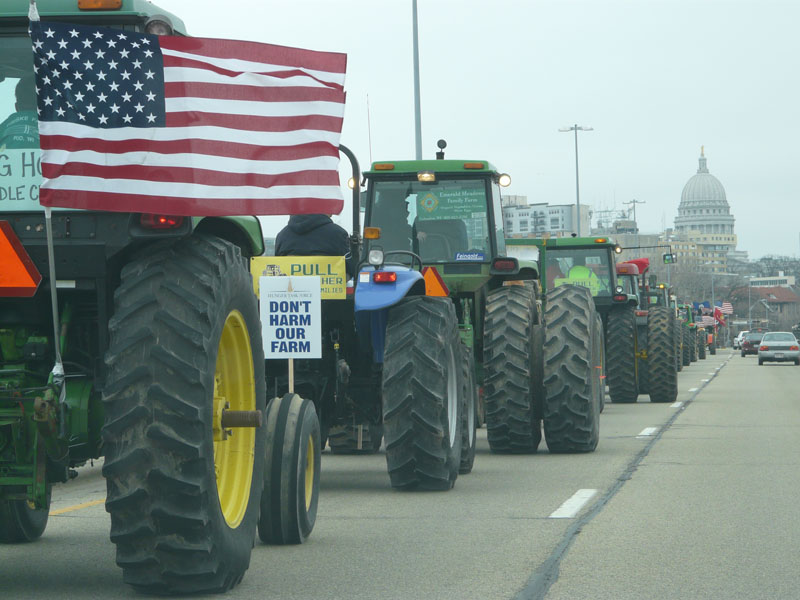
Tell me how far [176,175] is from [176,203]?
120 mm

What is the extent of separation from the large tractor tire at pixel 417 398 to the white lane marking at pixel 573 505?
1032mm

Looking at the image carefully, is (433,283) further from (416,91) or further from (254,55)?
(416,91)

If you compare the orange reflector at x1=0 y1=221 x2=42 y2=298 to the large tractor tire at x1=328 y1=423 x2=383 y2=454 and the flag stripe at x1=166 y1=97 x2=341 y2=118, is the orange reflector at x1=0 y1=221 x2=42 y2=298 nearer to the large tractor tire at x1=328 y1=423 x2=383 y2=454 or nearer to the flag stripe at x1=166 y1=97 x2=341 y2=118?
the flag stripe at x1=166 y1=97 x2=341 y2=118

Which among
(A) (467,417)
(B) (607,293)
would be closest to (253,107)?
(A) (467,417)

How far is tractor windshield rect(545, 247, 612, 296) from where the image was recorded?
2455 centimetres

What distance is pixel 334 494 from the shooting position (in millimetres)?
10773

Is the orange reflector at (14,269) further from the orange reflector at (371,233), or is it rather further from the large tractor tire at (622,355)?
the large tractor tire at (622,355)

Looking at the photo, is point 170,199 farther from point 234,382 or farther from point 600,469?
point 600,469

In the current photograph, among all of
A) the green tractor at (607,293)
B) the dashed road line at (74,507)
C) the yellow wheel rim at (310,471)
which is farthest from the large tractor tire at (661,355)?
the yellow wheel rim at (310,471)

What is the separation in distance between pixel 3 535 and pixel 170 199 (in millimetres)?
3011

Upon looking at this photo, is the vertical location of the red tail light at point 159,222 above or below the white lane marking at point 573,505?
above

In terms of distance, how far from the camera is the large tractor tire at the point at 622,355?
24516mm

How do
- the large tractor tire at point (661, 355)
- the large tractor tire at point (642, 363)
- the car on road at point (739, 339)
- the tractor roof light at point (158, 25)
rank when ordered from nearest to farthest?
the tractor roof light at point (158, 25)
the large tractor tire at point (661, 355)
the large tractor tire at point (642, 363)
the car on road at point (739, 339)

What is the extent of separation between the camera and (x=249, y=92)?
613 cm
